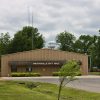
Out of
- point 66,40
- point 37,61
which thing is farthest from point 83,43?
point 37,61

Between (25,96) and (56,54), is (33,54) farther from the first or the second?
(25,96)

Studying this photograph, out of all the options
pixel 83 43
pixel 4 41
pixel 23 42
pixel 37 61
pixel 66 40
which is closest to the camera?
pixel 37 61

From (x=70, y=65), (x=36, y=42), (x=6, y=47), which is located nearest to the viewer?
(x=70, y=65)

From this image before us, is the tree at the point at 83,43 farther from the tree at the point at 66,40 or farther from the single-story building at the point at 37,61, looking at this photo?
the single-story building at the point at 37,61

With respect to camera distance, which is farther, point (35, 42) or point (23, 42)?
point (35, 42)

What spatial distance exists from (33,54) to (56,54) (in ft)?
15.2

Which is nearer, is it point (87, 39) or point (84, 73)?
point (84, 73)

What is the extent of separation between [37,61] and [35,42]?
50.0 m

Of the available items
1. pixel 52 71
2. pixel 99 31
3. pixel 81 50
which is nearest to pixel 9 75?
pixel 52 71

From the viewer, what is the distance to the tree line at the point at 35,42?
11581cm

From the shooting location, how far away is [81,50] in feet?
465

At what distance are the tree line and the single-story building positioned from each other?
84.8 ft

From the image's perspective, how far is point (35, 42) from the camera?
429ft

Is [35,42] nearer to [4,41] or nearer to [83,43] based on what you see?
[4,41]
